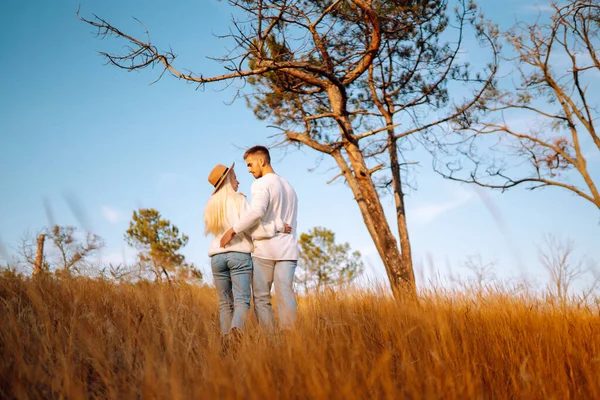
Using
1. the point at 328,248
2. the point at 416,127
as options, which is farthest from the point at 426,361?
the point at 328,248

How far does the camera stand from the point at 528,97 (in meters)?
13.1

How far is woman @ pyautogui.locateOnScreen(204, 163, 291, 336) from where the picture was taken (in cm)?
463

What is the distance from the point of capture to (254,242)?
4.73 meters

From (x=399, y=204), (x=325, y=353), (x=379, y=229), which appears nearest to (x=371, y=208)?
(x=379, y=229)

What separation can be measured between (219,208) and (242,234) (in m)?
0.38

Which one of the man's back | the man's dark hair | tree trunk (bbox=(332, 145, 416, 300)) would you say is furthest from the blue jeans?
tree trunk (bbox=(332, 145, 416, 300))

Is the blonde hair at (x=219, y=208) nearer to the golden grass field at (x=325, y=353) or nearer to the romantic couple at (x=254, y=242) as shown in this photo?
the romantic couple at (x=254, y=242)

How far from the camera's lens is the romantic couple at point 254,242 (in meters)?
4.57

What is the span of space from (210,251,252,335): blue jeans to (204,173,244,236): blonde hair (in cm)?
27

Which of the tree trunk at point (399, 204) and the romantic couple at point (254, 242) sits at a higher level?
the tree trunk at point (399, 204)

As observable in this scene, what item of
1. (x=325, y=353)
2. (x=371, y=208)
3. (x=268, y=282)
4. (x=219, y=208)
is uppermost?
(x=371, y=208)

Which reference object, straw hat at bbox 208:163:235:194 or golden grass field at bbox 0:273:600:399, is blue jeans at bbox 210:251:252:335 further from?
straw hat at bbox 208:163:235:194

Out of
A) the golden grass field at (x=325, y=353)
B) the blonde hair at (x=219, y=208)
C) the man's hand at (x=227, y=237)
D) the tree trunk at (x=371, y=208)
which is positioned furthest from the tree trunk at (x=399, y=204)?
the man's hand at (x=227, y=237)

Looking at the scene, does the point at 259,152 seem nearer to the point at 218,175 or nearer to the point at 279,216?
the point at 218,175
